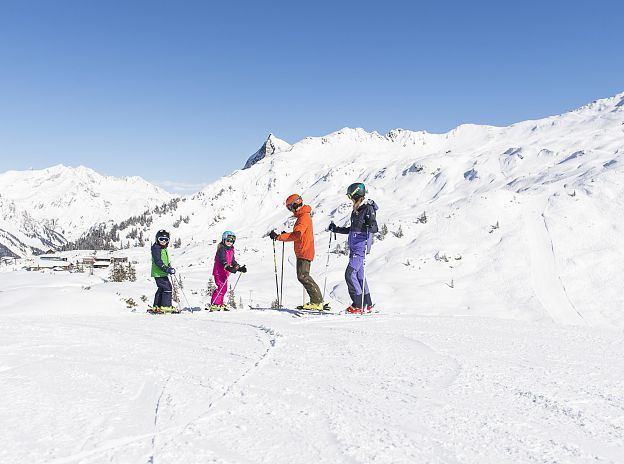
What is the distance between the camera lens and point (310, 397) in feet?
10.8

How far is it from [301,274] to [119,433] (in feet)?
22.8

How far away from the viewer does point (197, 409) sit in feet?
9.91

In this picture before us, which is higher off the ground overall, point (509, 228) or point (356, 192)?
point (356, 192)

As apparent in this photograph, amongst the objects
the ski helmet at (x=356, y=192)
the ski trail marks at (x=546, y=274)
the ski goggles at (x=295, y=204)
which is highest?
the ski helmet at (x=356, y=192)

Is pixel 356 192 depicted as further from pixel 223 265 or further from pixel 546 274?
pixel 546 274

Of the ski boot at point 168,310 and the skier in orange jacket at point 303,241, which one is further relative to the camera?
the ski boot at point 168,310

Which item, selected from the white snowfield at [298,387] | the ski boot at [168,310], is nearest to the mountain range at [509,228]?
the ski boot at [168,310]

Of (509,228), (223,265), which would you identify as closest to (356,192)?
(223,265)

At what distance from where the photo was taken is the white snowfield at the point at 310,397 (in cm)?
245

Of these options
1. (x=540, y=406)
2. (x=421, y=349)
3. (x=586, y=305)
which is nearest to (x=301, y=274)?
(x=421, y=349)

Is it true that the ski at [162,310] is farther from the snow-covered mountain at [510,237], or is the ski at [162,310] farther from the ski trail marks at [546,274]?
the ski trail marks at [546,274]

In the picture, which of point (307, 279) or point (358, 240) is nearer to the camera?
point (358, 240)

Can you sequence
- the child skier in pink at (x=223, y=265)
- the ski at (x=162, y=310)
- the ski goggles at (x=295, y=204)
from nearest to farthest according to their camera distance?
the ski goggles at (x=295, y=204)
the ski at (x=162, y=310)
the child skier in pink at (x=223, y=265)

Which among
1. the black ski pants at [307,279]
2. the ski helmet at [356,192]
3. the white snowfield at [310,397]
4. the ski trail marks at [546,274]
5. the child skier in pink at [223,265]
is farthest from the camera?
the ski trail marks at [546,274]
